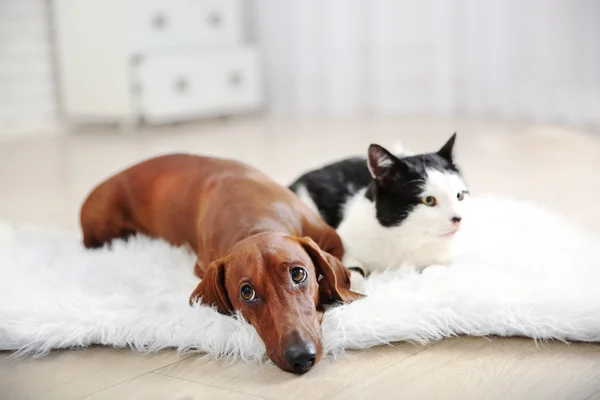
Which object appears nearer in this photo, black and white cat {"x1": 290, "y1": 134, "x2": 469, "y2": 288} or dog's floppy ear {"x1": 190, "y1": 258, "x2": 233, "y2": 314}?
dog's floppy ear {"x1": 190, "y1": 258, "x2": 233, "y2": 314}

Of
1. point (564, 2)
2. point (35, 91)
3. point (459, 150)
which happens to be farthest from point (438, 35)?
point (35, 91)

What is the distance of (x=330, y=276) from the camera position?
1.51 meters

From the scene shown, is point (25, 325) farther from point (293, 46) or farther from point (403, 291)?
point (293, 46)

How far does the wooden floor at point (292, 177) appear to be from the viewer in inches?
50.8

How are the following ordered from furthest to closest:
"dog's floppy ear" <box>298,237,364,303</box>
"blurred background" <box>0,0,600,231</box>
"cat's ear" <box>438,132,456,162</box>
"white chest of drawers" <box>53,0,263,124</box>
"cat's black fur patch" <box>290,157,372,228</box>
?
"white chest of drawers" <box>53,0,263,124</box> → "blurred background" <box>0,0,600,231</box> → "cat's black fur patch" <box>290,157,372,228</box> → "cat's ear" <box>438,132,456,162</box> → "dog's floppy ear" <box>298,237,364,303</box>

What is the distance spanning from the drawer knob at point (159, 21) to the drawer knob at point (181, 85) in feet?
0.97

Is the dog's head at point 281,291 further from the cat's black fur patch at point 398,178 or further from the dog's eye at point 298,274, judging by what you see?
the cat's black fur patch at point 398,178

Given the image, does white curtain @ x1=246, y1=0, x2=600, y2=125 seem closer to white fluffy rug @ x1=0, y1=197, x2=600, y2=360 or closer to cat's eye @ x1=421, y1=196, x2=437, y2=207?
white fluffy rug @ x1=0, y1=197, x2=600, y2=360

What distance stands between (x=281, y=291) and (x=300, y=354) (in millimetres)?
115

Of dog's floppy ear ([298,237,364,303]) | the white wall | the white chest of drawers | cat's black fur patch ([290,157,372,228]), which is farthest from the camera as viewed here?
the white wall

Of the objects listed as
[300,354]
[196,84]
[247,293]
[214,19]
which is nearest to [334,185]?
[247,293]

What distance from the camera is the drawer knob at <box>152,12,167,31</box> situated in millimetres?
4449

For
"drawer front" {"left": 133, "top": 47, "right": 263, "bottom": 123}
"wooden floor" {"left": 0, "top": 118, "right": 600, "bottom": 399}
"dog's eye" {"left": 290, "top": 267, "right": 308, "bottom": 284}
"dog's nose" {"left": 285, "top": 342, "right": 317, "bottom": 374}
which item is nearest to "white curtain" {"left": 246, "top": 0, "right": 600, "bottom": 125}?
"wooden floor" {"left": 0, "top": 118, "right": 600, "bottom": 399}

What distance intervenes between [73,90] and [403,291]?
348 centimetres
